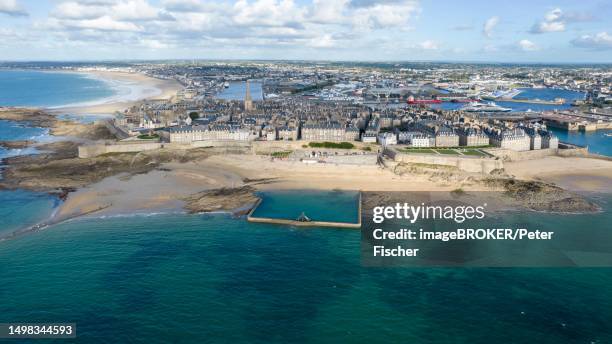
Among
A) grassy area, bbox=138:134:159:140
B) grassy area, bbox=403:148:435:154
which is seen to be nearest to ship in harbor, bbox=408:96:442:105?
grassy area, bbox=403:148:435:154

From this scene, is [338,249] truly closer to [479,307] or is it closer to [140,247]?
[479,307]

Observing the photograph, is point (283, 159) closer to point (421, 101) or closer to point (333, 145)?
point (333, 145)

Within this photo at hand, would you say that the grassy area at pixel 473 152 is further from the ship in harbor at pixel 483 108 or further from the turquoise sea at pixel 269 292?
the ship in harbor at pixel 483 108

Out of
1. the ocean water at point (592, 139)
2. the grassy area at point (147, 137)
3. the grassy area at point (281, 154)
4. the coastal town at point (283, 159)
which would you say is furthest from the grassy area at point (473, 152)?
the grassy area at point (147, 137)

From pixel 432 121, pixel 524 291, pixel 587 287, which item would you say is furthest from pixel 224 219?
pixel 432 121

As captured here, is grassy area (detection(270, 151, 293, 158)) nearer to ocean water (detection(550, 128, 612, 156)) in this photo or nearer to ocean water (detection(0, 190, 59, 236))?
ocean water (detection(0, 190, 59, 236))

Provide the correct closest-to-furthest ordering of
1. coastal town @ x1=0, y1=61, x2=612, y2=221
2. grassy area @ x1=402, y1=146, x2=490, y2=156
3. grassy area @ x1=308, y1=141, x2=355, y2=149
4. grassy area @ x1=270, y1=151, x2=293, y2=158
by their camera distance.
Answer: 1. coastal town @ x1=0, y1=61, x2=612, y2=221
2. grassy area @ x1=402, y1=146, x2=490, y2=156
3. grassy area @ x1=270, y1=151, x2=293, y2=158
4. grassy area @ x1=308, y1=141, x2=355, y2=149

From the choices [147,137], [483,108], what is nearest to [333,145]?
[147,137]
